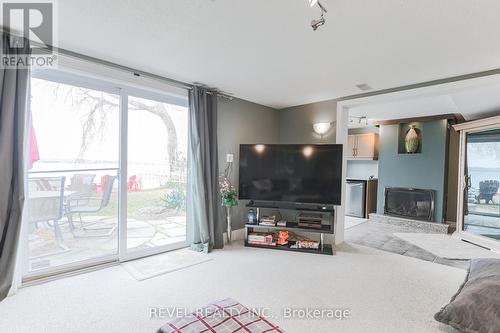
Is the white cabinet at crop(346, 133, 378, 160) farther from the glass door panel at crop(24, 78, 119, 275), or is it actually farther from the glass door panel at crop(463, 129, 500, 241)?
the glass door panel at crop(24, 78, 119, 275)

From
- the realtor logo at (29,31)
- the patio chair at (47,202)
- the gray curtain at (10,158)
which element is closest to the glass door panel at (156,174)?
the patio chair at (47,202)

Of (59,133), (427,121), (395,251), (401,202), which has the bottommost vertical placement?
(395,251)

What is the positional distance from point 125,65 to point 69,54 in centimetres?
53

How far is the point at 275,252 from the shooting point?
11.8 feet

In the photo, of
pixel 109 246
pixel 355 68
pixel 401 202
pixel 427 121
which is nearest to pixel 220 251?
pixel 109 246

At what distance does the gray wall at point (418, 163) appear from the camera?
5.13 m

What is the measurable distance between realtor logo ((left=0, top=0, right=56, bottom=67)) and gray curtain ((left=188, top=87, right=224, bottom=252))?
1.61 m

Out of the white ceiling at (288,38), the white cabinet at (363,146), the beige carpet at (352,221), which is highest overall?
the white ceiling at (288,38)

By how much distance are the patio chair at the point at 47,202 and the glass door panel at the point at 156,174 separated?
0.71 m

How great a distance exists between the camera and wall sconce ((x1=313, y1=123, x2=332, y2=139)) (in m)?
4.07

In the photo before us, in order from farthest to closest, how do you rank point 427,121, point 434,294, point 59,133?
1. point 427,121
2. point 59,133
3. point 434,294

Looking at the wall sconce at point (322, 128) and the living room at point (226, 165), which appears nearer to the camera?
the living room at point (226, 165)

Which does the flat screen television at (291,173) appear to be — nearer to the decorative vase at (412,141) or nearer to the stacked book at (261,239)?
the stacked book at (261,239)

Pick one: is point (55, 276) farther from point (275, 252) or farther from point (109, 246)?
point (275, 252)
